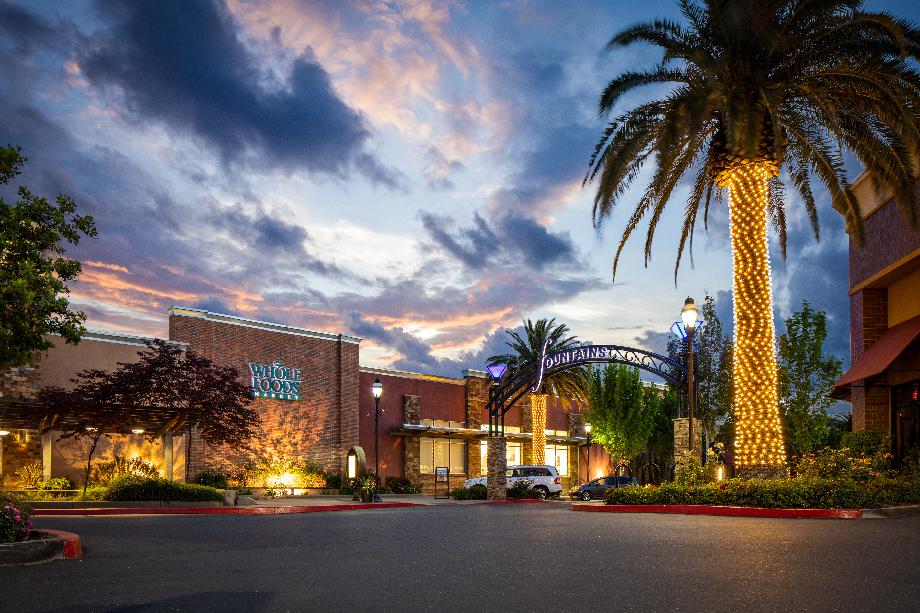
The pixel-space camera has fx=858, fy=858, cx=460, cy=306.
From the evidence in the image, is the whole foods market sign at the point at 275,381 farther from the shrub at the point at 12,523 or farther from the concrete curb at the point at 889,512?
the concrete curb at the point at 889,512

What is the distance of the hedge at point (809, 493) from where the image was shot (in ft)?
58.5

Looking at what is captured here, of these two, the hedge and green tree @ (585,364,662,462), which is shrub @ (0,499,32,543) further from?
green tree @ (585,364,662,462)

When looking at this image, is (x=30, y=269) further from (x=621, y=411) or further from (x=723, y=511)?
(x=621, y=411)

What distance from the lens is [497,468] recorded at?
34.8m

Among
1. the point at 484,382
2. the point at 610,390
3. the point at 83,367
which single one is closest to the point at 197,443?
the point at 83,367

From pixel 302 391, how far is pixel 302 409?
887 millimetres

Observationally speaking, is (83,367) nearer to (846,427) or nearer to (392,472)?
(392,472)

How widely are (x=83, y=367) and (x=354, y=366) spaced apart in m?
15.0

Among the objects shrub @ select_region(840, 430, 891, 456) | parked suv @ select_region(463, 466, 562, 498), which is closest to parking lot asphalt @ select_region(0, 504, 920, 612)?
shrub @ select_region(840, 430, 891, 456)

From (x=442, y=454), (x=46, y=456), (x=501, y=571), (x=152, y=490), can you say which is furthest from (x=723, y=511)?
(x=442, y=454)

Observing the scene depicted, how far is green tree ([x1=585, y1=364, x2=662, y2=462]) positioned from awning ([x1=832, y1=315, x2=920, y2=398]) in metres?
26.0

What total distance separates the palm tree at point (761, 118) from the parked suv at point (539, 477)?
74.0 ft

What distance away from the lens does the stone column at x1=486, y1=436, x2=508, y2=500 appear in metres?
34.5

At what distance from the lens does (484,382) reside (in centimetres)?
5316
